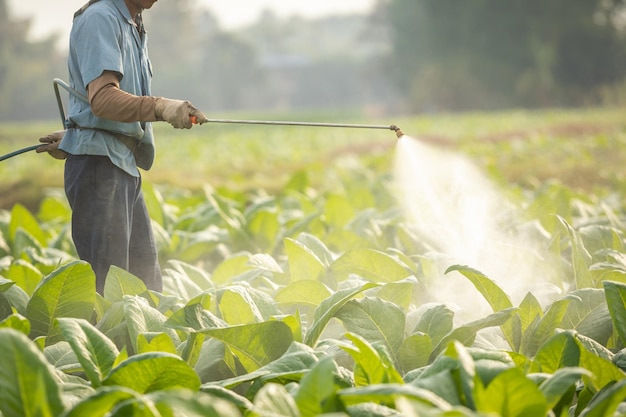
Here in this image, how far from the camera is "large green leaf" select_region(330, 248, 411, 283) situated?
2.60 metres

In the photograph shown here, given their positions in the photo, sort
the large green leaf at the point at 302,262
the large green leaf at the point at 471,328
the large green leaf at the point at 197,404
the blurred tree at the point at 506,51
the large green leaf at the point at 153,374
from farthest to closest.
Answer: the blurred tree at the point at 506,51, the large green leaf at the point at 302,262, the large green leaf at the point at 471,328, the large green leaf at the point at 153,374, the large green leaf at the point at 197,404

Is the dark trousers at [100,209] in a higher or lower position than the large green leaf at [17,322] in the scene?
higher

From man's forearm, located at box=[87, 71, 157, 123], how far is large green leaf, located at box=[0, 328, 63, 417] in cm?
107

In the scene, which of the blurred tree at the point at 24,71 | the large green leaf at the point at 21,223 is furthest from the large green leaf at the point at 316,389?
the blurred tree at the point at 24,71

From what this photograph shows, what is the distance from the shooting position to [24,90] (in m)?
47.6

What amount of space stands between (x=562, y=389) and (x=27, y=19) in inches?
2213

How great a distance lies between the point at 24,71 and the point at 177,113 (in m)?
47.4

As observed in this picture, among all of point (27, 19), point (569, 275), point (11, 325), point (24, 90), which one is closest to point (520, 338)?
point (569, 275)

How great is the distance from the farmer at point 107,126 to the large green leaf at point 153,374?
A: 0.90 metres

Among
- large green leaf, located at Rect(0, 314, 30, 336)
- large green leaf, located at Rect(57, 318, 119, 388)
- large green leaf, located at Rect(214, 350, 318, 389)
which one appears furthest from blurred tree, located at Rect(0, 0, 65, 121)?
large green leaf, located at Rect(214, 350, 318, 389)

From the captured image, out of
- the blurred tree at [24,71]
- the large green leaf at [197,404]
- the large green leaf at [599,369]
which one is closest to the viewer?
the large green leaf at [197,404]

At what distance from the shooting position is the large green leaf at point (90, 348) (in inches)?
66.8

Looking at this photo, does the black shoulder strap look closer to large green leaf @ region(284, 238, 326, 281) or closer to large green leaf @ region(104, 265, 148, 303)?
large green leaf @ region(104, 265, 148, 303)

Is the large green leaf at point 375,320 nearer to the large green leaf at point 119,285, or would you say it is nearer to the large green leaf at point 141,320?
the large green leaf at point 141,320
